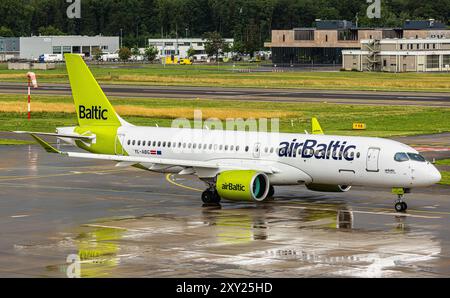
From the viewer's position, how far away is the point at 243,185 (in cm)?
5303

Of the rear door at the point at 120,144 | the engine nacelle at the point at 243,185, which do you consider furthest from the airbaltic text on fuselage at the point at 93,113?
the engine nacelle at the point at 243,185

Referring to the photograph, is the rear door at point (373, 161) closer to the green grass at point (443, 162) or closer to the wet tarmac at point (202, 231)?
the wet tarmac at point (202, 231)

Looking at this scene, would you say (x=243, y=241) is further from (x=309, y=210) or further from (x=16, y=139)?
(x=16, y=139)

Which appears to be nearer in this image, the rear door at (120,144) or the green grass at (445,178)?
the rear door at (120,144)

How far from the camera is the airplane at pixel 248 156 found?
53.1m

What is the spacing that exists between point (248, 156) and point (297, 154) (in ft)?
9.77

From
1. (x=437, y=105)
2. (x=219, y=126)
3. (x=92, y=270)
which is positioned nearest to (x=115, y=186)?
(x=219, y=126)

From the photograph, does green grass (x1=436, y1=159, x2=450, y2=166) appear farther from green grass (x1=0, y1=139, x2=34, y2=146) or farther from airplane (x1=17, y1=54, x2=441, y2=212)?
green grass (x1=0, y1=139, x2=34, y2=146)

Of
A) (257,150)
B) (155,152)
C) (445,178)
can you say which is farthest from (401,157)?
(155,152)

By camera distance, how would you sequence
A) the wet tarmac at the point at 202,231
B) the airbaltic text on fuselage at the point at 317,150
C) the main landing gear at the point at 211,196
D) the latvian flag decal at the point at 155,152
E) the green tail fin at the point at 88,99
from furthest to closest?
1. the green tail fin at the point at 88,99
2. the latvian flag decal at the point at 155,152
3. the main landing gear at the point at 211,196
4. the airbaltic text on fuselage at the point at 317,150
5. the wet tarmac at the point at 202,231

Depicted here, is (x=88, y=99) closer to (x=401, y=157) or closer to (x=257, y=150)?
(x=257, y=150)

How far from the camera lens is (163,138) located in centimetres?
5944

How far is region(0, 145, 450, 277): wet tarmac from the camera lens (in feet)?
127

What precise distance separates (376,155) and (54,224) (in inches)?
675
